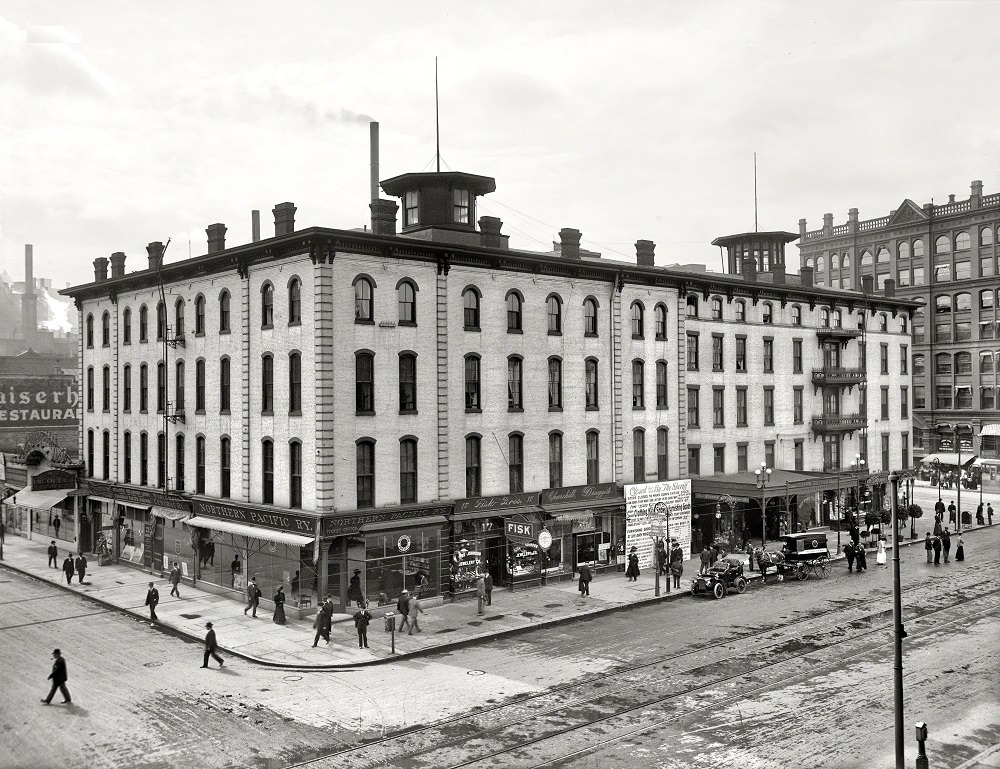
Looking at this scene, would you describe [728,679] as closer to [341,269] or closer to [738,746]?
[738,746]

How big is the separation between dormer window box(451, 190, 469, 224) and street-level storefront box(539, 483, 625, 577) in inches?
506

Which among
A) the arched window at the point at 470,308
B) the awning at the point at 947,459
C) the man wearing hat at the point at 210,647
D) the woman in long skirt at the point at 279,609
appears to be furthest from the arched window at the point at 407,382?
the awning at the point at 947,459

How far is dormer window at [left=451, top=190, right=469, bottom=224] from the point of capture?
40.4 m

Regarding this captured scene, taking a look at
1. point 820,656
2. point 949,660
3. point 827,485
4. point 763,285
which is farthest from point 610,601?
point 763,285

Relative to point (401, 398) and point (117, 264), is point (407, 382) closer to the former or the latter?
point (401, 398)

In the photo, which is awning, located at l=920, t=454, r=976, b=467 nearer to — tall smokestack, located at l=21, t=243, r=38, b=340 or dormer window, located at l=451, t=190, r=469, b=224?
dormer window, located at l=451, t=190, r=469, b=224

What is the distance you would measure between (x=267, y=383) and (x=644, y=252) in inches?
836

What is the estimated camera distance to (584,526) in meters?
40.1

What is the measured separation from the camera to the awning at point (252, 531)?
32188mm

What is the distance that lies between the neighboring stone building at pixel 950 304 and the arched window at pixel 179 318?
69108 mm

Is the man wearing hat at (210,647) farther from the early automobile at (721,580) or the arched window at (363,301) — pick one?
the early automobile at (721,580)

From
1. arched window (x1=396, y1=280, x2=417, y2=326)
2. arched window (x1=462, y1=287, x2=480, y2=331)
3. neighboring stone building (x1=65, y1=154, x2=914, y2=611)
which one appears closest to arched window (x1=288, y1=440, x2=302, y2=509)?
neighboring stone building (x1=65, y1=154, x2=914, y2=611)

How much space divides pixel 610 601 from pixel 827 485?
1954 cm

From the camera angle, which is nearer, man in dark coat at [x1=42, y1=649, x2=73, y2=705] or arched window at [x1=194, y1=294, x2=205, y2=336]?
man in dark coat at [x1=42, y1=649, x2=73, y2=705]
